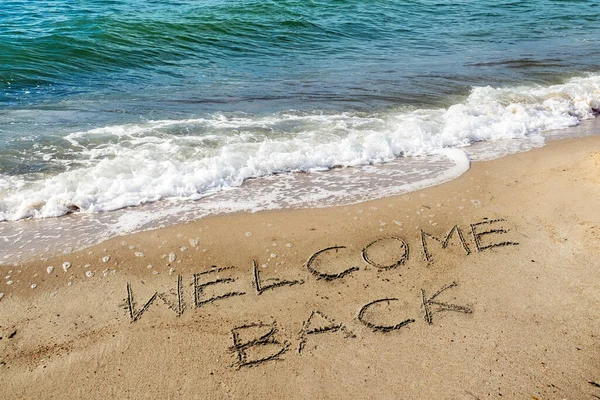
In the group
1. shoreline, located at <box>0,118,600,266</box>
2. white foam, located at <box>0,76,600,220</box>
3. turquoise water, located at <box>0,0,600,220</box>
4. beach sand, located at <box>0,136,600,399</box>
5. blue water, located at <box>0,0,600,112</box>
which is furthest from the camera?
blue water, located at <box>0,0,600,112</box>

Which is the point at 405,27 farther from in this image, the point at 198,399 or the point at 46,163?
the point at 198,399

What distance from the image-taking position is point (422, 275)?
4.05 m

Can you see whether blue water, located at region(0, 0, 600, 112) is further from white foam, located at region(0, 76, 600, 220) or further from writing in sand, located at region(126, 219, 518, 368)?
writing in sand, located at region(126, 219, 518, 368)

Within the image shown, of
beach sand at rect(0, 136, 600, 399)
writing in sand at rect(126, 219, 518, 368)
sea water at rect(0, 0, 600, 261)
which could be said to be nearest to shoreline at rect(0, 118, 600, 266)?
sea water at rect(0, 0, 600, 261)

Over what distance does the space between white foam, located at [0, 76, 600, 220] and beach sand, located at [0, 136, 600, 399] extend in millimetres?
Result: 842

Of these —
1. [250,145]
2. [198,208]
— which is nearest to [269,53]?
[250,145]

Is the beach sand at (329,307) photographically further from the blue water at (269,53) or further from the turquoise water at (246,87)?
the blue water at (269,53)

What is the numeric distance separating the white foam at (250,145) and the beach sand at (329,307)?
2.76ft

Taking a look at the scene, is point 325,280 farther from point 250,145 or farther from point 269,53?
point 269,53

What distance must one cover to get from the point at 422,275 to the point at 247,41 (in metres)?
9.46

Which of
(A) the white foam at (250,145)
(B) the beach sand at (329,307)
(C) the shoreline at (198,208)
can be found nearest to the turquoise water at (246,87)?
(A) the white foam at (250,145)

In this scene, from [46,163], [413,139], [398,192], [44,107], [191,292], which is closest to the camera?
[191,292]

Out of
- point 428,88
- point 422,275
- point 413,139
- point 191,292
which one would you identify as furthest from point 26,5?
point 422,275

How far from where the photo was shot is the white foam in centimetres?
516
